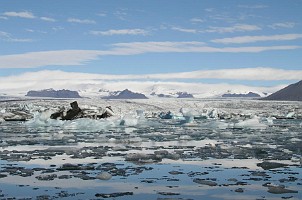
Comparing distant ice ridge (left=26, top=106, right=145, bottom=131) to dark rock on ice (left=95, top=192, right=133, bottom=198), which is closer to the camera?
dark rock on ice (left=95, top=192, right=133, bottom=198)

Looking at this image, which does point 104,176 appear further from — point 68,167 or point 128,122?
point 128,122

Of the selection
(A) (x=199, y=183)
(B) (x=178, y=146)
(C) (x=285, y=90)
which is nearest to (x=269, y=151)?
(B) (x=178, y=146)

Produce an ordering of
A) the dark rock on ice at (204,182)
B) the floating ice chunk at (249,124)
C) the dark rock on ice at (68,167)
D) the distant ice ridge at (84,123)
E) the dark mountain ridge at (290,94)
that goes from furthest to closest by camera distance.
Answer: the dark mountain ridge at (290,94)
the floating ice chunk at (249,124)
the distant ice ridge at (84,123)
the dark rock on ice at (68,167)
the dark rock on ice at (204,182)

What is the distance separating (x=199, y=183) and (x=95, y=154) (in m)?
5.00

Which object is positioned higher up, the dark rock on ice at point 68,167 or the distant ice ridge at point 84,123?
the distant ice ridge at point 84,123

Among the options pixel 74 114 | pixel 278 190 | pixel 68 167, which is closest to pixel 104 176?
pixel 68 167

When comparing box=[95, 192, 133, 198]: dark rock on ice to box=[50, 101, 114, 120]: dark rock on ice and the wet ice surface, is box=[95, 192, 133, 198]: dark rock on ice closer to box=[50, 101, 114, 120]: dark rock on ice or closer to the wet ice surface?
the wet ice surface

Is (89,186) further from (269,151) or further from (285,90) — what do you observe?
(285,90)

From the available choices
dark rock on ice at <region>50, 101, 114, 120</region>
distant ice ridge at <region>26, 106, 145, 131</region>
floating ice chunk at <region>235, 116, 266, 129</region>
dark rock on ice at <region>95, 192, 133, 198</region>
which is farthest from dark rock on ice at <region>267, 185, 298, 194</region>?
dark rock on ice at <region>50, 101, 114, 120</region>

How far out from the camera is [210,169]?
32.3 feet

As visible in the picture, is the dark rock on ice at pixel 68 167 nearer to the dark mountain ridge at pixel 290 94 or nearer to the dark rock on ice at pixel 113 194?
the dark rock on ice at pixel 113 194

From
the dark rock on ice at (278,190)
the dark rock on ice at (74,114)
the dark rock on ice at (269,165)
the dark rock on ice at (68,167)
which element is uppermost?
the dark rock on ice at (74,114)

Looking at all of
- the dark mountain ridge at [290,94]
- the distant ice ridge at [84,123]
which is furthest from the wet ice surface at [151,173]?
the dark mountain ridge at [290,94]

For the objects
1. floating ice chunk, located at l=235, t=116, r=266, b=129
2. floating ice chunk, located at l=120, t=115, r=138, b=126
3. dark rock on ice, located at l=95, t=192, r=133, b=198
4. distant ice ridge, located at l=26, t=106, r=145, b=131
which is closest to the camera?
dark rock on ice, located at l=95, t=192, r=133, b=198
